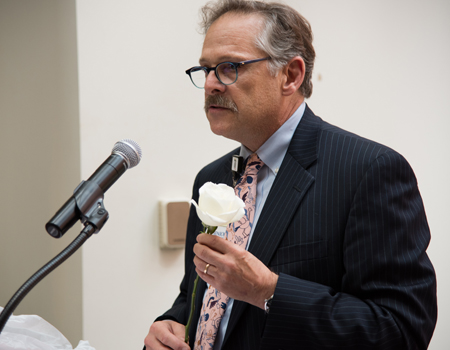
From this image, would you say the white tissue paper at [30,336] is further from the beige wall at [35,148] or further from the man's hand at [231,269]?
the beige wall at [35,148]

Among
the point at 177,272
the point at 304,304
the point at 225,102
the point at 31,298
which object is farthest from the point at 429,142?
the point at 31,298

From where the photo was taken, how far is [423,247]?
1259 millimetres

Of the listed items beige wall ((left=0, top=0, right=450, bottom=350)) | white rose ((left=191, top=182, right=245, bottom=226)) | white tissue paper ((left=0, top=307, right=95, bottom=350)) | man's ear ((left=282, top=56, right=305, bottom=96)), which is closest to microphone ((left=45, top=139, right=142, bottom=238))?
white rose ((left=191, top=182, right=245, bottom=226))

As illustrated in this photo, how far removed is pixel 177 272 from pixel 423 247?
1.50 metres

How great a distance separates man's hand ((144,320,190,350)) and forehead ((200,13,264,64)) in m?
0.90

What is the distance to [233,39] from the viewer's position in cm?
152

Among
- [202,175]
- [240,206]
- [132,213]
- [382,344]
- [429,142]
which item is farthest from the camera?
[429,142]

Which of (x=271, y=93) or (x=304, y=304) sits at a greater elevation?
(x=271, y=93)

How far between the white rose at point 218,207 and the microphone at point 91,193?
181 mm

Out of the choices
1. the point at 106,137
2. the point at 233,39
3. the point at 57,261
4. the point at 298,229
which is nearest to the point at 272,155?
the point at 298,229

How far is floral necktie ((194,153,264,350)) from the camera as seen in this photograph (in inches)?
54.5

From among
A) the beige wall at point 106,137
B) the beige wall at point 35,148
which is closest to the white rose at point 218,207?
the beige wall at point 106,137

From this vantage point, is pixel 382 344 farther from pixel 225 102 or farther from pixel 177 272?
pixel 177 272

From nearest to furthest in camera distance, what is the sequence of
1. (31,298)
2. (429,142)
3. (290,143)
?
(290,143)
(31,298)
(429,142)
